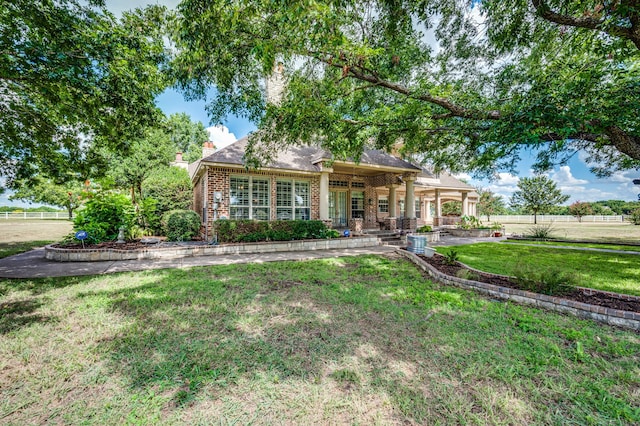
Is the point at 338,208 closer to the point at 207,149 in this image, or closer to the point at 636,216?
the point at 207,149

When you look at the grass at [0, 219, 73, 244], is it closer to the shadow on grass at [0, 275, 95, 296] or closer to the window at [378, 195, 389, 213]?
the shadow on grass at [0, 275, 95, 296]

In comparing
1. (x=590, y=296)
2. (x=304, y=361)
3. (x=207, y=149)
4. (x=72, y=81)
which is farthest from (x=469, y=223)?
(x=72, y=81)

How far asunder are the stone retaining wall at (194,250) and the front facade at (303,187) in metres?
1.86

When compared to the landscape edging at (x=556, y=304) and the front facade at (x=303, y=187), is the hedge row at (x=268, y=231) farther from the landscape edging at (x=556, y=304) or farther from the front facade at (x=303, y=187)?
the landscape edging at (x=556, y=304)

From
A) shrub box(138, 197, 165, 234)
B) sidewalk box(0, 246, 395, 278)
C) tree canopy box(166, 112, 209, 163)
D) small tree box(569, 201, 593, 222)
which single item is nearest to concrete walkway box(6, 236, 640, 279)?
sidewalk box(0, 246, 395, 278)

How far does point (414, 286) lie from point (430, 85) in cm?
604

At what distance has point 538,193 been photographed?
2698 centimetres

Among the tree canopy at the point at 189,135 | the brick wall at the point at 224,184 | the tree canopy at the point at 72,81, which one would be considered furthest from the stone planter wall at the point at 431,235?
the tree canopy at the point at 189,135

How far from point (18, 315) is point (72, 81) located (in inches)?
194

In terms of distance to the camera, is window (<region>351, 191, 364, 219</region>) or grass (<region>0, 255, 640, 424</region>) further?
window (<region>351, 191, 364, 219</region>)

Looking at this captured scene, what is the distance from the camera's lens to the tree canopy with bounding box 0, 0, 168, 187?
5480mm

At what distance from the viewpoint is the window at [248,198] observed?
12633mm

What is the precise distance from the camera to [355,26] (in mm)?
8016

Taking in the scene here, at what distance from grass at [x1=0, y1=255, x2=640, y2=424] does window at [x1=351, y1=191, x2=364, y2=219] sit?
13.2 m
